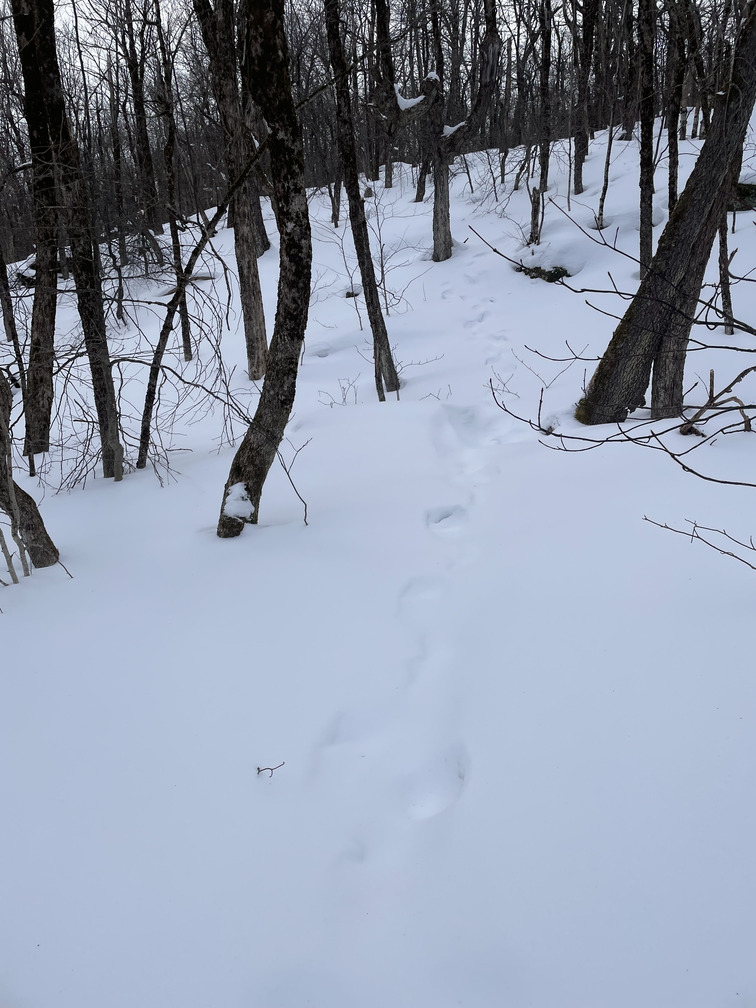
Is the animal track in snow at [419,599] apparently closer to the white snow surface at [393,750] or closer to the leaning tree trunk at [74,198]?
the white snow surface at [393,750]

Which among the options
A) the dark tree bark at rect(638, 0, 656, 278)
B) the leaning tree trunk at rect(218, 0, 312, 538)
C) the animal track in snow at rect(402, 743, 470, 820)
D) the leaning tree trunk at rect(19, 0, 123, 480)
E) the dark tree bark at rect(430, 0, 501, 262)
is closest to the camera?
the animal track in snow at rect(402, 743, 470, 820)

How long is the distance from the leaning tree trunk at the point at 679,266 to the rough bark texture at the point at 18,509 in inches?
141

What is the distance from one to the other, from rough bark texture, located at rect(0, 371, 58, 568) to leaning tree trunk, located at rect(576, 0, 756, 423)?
358 cm

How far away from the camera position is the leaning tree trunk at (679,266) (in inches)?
176

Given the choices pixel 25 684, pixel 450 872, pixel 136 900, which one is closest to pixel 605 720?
pixel 450 872

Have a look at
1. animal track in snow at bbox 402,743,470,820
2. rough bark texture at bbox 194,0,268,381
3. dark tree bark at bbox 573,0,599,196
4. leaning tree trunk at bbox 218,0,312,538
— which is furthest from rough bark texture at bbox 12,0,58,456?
dark tree bark at bbox 573,0,599,196

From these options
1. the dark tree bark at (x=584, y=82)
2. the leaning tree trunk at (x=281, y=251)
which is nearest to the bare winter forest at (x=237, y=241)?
the leaning tree trunk at (x=281, y=251)

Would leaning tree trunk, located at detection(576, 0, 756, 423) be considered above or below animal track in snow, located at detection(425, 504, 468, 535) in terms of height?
above

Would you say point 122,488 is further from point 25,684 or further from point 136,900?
point 136,900

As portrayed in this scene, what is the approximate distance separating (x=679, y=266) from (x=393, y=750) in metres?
4.25

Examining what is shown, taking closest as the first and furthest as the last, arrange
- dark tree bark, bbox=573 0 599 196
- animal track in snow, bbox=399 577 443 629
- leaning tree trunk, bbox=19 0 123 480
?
animal track in snow, bbox=399 577 443 629
leaning tree trunk, bbox=19 0 123 480
dark tree bark, bbox=573 0 599 196

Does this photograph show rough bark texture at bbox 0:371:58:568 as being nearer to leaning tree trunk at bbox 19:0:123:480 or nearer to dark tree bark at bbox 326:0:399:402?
leaning tree trunk at bbox 19:0:123:480

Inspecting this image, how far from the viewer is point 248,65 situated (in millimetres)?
3309

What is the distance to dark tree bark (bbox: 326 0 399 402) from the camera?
6301mm
